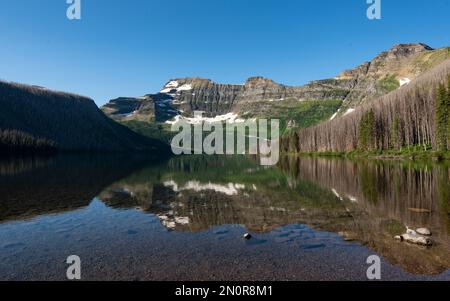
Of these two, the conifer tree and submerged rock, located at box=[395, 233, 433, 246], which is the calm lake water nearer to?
submerged rock, located at box=[395, 233, 433, 246]

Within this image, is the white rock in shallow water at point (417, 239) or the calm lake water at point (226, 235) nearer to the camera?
the calm lake water at point (226, 235)

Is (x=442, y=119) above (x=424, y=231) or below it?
above

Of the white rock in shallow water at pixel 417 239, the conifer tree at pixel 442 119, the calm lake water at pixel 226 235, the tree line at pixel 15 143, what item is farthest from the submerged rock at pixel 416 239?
the tree line at pixel 15 143

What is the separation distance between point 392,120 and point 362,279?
439ft

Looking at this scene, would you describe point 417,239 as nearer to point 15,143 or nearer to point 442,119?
point 442,119

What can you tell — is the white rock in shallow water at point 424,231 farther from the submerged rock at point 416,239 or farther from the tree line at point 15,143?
the tree line at point 15,143

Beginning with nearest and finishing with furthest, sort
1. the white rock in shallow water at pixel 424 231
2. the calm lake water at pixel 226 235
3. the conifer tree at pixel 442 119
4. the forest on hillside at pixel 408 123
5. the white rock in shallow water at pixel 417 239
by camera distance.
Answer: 1. the calm lake water at pixel 226 235
2. the white rock in shallow water at pixel 417 239
3. the white rock in shallow water at pixel 424 231
4. the conifer tree at pixel 442 119
5. the forest on hillside at pixel 408 123

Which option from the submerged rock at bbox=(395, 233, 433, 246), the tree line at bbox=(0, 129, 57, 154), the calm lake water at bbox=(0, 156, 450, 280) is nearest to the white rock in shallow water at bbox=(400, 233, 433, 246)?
the submerged rock at bbox=(395, 233, 433, 246)

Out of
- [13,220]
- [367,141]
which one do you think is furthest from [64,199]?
[367,141]

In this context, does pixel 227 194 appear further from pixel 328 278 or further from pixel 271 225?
pixel 328 278

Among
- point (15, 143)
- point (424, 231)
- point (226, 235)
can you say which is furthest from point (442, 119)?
point (15, 143)

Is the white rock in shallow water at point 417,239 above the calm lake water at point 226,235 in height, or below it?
above
